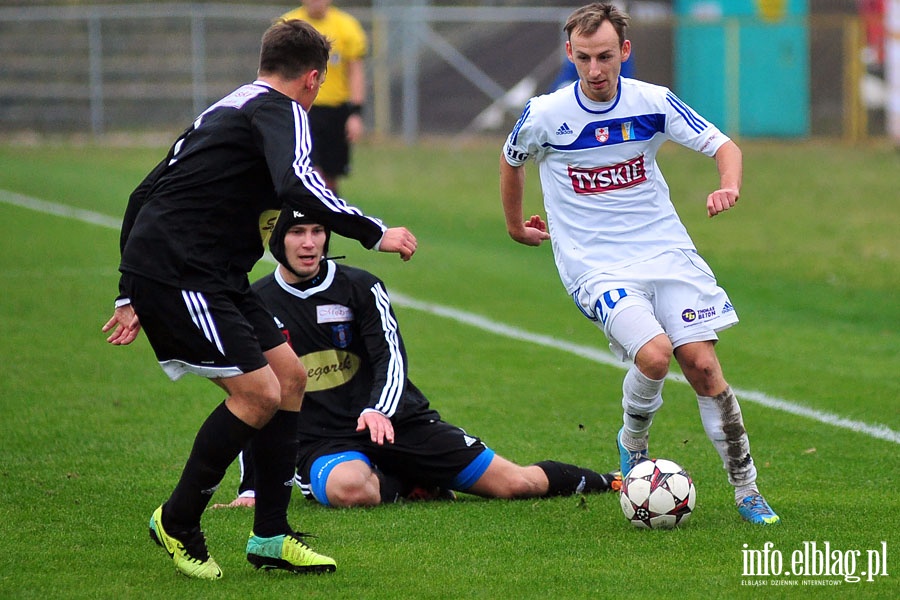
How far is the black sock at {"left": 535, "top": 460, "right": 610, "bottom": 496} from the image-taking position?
5.85 meters

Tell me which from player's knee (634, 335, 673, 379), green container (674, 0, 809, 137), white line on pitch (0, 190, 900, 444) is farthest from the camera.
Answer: green container (674, 0, 809, 137)

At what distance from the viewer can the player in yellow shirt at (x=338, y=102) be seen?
12031 mm

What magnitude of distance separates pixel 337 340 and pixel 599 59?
69.0 inches

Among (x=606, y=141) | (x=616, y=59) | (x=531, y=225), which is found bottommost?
(x=531, y=225)

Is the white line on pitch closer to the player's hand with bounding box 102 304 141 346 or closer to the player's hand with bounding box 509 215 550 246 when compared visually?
the player's hand with bounding box 509 215 550 246

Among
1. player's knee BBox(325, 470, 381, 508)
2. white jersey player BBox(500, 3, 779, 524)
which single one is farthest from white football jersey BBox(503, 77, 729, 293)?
player's knee BBox(325, 470, 381, 508)

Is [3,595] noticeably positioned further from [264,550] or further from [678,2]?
[678,2]

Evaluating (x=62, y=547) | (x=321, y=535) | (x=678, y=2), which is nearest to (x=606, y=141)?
(x=321, y=535)

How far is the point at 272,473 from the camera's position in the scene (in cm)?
472

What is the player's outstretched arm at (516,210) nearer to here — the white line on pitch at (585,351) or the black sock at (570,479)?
the black sock at (570,479)

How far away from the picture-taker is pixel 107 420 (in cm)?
734

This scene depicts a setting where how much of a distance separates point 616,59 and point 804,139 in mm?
22197

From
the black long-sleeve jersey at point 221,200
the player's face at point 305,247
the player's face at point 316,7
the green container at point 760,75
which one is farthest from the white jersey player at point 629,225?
the green container at point 760,75

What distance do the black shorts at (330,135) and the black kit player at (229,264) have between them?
7.39 metres
